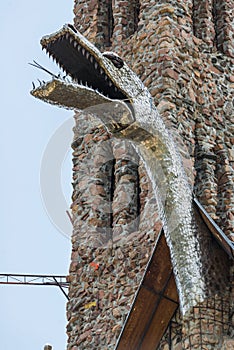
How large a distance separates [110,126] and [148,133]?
0.63 m

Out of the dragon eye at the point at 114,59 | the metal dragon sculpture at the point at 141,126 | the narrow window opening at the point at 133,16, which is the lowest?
the metal dragon sculpture at the point at 141,126

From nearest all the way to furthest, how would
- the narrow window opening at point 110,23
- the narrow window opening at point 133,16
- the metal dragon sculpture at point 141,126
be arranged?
the metal dragon sculpture at point 141,126 < the narrow window opening at point 133,16 < the narrow window opening at point 110,23

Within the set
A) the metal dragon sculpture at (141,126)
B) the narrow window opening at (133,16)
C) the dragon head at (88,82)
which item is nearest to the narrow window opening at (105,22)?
the narrow window opening at (133,16)

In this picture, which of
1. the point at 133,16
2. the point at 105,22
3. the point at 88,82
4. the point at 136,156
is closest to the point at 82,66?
the point at 88,82

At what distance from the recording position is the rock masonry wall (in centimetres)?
2248

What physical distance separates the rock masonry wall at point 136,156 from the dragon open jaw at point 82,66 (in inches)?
108

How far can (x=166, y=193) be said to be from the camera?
2038 cm

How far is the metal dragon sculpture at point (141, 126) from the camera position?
64.8 feet

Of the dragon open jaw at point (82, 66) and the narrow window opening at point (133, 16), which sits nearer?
the dragon open jaw at point (82, 66)

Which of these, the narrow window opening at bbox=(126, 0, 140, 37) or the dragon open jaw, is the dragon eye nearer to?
the dragon open jaw

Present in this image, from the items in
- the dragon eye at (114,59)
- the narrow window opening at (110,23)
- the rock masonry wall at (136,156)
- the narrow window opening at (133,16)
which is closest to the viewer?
the dragon eye at (114,59)

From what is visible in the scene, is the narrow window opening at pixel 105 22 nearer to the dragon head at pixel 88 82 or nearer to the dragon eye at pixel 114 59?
the dragon eye at pixel 114 59

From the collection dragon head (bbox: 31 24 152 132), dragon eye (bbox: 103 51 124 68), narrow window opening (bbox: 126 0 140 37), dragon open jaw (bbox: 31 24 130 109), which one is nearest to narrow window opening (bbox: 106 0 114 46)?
narrow window opening (bbox: 126 0 140 37)

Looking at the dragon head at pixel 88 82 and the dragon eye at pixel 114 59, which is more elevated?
the dragon eye at pixel 114 59
